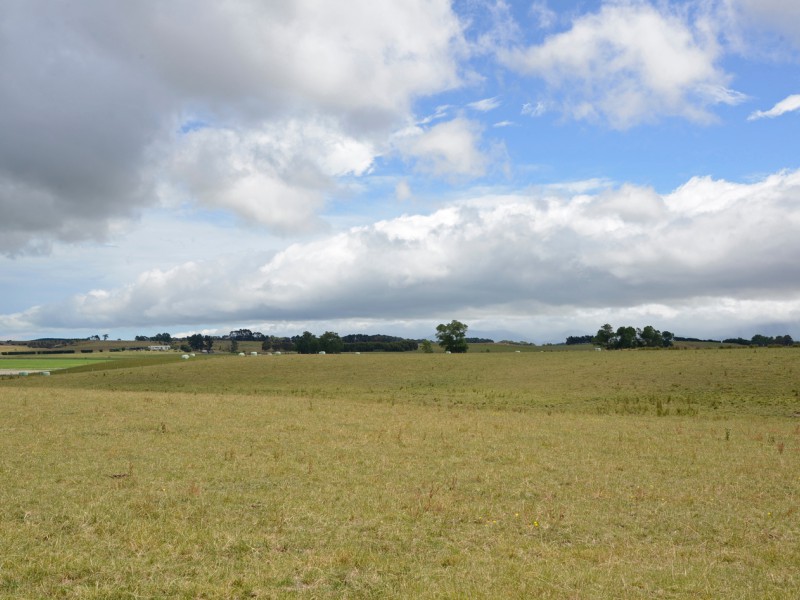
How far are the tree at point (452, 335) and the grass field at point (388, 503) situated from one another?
128 m

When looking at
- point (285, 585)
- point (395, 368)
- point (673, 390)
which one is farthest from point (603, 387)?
point (285, 585)

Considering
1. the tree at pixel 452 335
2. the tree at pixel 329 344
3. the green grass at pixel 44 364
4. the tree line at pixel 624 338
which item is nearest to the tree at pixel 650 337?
the tree line at pixel 624 338

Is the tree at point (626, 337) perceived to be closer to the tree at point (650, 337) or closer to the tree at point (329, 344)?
the tree at point (650, 337)

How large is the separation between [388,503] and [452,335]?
504 ft

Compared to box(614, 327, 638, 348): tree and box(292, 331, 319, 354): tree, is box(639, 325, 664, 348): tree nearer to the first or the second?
box(614, 327, 638, 348): tree

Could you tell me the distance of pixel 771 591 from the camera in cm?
1010

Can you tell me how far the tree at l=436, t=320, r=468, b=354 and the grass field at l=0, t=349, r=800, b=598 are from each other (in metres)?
128

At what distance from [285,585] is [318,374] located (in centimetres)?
6718

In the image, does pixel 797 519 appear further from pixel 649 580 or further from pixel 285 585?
pixel 285 585

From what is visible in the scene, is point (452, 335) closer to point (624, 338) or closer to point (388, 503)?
point (624, 338)

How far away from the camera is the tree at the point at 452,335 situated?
168 meters

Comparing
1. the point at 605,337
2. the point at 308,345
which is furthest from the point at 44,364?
the point at 605,337

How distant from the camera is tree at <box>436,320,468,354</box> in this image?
6624 inches

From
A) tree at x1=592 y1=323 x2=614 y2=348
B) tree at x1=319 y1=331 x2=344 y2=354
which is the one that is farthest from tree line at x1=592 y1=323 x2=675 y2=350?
tree at x1=319 y1=331 x2=344 y2=354
